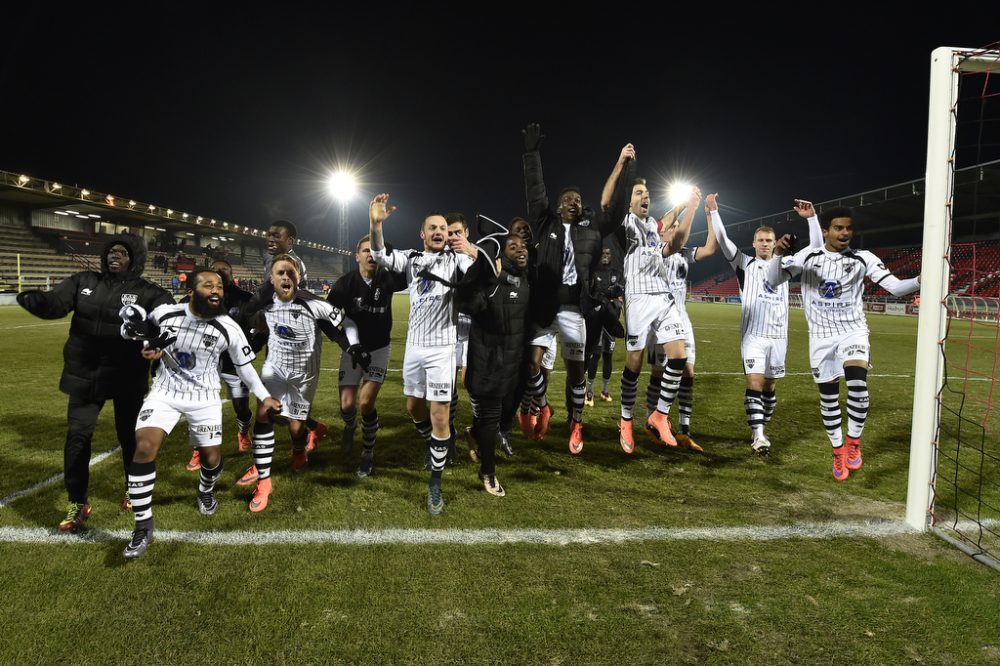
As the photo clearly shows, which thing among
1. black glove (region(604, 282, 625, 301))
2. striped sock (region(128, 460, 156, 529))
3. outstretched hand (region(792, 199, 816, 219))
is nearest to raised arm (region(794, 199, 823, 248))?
outstretched hand (region(792, 199, 816, 219))

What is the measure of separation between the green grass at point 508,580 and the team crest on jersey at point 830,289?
1.63m

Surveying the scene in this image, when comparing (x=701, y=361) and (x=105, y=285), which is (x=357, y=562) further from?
(x=701, y=361)

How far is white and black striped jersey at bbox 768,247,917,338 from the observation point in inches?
191

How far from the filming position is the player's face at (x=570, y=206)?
16.4 feet

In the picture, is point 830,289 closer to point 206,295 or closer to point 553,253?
point 553,253

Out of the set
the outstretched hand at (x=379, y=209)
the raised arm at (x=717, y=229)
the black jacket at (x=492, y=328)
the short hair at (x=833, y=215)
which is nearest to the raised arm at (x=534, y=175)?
the black jacket at (x=492, y=328)

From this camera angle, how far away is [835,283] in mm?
4918

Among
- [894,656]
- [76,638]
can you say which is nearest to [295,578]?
[76,638]

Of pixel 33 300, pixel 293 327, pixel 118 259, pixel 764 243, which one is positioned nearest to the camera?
pixel 33 300

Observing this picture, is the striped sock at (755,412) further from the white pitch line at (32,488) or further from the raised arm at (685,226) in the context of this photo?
the white pitch line at (32,488)

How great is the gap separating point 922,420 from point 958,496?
4.35 feet

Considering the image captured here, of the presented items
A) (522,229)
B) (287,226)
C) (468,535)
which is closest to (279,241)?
(287,226)

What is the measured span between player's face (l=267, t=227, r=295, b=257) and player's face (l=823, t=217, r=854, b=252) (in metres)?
5.14

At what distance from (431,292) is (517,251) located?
78 centimetres
